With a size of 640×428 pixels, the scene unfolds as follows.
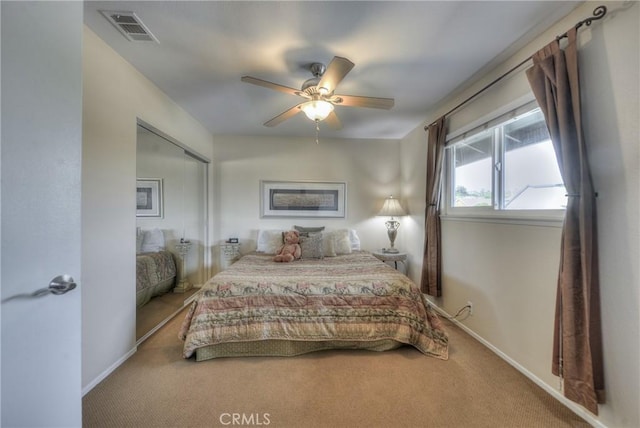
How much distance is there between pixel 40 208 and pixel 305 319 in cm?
171

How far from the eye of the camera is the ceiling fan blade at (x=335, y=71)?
1517 millimetres

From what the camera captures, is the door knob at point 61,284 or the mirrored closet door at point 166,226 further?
the mirrored closet door at point 166,226

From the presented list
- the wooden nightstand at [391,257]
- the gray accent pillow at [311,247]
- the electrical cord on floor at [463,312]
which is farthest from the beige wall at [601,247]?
the gray accent pillow at [311,247]

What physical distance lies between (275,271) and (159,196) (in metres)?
1.51

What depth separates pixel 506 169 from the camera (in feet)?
6.67

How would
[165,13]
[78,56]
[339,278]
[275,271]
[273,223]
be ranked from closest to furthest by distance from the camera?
[78,56], [165,13], [339,278], [275,271], [273,223]

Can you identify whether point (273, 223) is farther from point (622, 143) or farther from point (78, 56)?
point (622, 143)

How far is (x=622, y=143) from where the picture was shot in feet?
4.05

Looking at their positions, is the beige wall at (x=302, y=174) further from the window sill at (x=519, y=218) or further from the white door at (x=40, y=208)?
the white door at (x=40, y=208)

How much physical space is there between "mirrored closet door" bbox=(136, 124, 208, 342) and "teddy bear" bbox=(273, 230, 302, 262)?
1.25 m

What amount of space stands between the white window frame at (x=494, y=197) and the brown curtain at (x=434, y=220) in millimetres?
84

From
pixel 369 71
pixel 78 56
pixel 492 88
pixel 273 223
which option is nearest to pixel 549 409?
pixel 492 88

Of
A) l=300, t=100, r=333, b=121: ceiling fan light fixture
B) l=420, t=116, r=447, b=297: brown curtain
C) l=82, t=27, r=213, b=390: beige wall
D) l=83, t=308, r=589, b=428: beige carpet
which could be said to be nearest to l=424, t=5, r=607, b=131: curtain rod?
l=420, t=116, r=447, b=297: brown curtain

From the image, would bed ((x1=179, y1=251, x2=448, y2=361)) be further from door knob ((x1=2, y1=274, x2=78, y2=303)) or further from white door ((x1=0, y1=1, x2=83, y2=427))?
door knob ((x1=2, y1=274, x2=78, y2=303))
